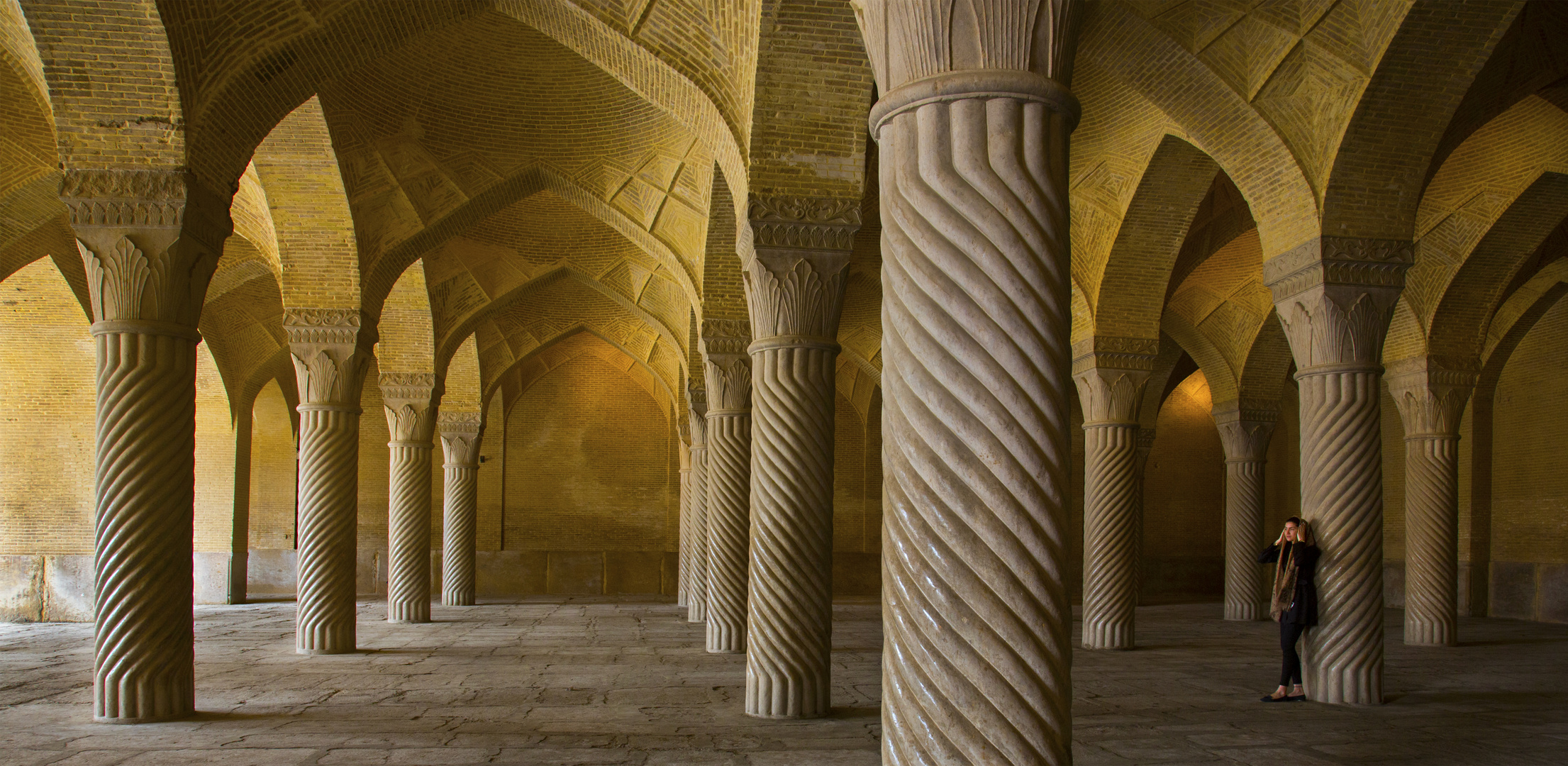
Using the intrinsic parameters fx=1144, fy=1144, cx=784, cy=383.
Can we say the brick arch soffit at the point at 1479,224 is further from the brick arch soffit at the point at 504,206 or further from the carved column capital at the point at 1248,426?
the brick arch soffit at the point at 504,206

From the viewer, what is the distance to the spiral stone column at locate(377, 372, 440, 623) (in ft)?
43.0

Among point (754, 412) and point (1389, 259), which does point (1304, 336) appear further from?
point (754, 412)

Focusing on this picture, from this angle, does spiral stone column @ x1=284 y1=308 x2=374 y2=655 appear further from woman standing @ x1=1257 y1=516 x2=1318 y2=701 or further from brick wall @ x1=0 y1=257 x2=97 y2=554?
woman standing @ x1=1257 y1=516 x2=1318 y2=701

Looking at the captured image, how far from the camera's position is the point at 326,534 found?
32.0ft

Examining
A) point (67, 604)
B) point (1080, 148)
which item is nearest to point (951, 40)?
point (1080, 148)

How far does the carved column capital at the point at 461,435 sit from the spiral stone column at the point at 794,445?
10220mm

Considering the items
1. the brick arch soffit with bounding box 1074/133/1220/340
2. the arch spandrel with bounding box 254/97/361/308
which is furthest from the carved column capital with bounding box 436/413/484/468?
the brick arch soffit with bounding box 1074/133/1220/340

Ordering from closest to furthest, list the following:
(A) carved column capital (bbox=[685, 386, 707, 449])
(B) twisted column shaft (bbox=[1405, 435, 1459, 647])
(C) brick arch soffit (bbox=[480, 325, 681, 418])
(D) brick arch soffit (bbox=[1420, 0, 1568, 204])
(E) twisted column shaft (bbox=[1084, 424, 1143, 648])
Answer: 1. (D) brick arch soffit (bbox=[1420, 0, 1568, 204])
2. (E) twisted column shaft (bbox=[1084, 424, 1143, 648])
3. (B) twisted column shaft (bbox=[1405, 435, 1459, 647])
4. (A) carved column capital (bbox=[685, 386, 707, 449])
5. (C) brick arch soffit (bbox=[480, 325, 681, 418])

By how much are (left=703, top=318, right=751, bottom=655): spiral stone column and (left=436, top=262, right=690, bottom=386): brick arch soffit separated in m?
3.81

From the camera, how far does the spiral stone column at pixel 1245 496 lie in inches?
585

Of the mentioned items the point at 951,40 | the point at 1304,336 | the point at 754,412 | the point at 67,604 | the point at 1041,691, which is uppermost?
the point at 951,40

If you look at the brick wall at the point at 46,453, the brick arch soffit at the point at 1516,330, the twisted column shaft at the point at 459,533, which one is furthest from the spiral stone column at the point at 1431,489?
the brick wall at the point at 46,453

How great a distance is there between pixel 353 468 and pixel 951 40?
330 inches

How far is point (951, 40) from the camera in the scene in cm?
314
